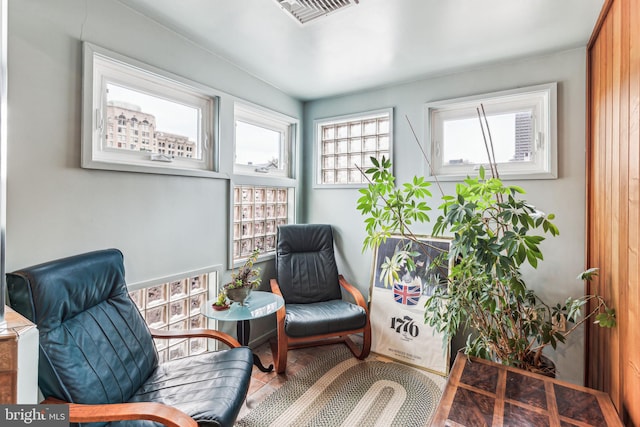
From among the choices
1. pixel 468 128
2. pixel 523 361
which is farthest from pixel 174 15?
pixel 523 361

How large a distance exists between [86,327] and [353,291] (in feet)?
6.08

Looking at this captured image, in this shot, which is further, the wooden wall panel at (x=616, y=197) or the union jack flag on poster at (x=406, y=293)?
the union jack flag on poster at (x=406, y=293)

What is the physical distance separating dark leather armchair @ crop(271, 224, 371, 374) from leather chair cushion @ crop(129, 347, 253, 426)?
2.03ft

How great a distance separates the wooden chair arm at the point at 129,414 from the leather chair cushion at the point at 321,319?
113 cm

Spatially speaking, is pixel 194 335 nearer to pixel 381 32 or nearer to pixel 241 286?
pixel 241 286

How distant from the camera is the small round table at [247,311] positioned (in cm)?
187

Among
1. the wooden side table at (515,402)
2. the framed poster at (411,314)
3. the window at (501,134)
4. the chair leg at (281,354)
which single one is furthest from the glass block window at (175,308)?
the window at (501,134)

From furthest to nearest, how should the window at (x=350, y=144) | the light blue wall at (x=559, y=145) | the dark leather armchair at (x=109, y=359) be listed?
1. the window at (x=350, y=144)
2. the light blue wall at (x=559, y=145)
3. the dark leather armchair at (x=109, y=359)

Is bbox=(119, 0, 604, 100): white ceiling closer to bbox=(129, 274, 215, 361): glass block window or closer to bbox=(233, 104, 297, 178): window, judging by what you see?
bbox=(233, 104, 297, 178): window

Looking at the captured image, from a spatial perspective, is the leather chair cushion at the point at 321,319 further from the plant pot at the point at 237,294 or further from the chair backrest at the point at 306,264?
the plant pot at the point at 237,294

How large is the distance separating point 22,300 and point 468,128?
2.95 metres

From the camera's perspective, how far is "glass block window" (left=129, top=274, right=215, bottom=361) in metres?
1.98

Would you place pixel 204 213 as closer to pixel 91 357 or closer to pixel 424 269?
pixel 91 357

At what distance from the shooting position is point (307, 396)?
6.54 ft
